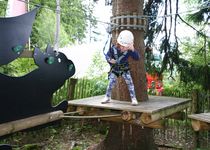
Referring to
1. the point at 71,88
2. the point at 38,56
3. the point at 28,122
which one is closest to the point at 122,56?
the point at 38,56

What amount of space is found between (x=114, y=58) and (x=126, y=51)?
17 cm

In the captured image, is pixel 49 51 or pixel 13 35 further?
pixel 49 51

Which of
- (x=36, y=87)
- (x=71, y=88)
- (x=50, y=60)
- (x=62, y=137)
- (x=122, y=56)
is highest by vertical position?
(x=122, y=56)

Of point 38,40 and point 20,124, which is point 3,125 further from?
point 38,40

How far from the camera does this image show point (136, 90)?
3.93m

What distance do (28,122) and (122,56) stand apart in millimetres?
1437

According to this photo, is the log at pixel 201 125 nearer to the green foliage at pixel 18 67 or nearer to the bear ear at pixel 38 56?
the bear ear at pixel 38 56

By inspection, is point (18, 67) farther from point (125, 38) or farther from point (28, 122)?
point (28, 122)

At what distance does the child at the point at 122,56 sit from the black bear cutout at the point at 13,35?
4.06ft

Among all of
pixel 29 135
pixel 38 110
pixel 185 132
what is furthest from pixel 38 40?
pixel 38 110

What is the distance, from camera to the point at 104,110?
3.32m

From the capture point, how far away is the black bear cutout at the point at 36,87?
224 cm

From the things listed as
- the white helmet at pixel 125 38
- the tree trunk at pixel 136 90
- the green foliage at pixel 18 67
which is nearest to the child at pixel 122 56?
the white helmet at pixel 125 38

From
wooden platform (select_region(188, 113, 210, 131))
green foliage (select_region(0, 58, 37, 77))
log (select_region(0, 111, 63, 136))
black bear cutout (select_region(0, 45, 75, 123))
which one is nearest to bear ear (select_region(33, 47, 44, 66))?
black bear cutout (select_region(0, 45, 75, 123))
